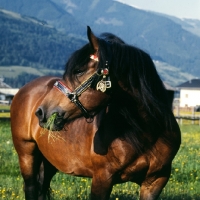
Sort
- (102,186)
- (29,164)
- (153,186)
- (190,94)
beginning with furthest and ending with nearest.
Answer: (190,94) → (29,164) → (153,186) → (102,186)

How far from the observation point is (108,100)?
4.71 metres

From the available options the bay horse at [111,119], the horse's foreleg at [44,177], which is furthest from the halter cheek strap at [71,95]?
the horse's foreleg at [44,177]

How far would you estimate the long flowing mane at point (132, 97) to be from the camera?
15.5 feet

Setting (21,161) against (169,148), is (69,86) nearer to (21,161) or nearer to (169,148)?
(169,148)

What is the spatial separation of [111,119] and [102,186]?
669 millimetres

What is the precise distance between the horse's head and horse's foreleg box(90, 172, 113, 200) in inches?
31.4

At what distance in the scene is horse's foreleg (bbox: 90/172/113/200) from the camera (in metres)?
5.12

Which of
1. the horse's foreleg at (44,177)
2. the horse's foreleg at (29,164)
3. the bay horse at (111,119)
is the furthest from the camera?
the horse's foreleg at (44,177)

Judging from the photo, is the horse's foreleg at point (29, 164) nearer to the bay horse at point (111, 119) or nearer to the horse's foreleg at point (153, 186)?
the bay horse at point (111, 119)

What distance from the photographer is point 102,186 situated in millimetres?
5141

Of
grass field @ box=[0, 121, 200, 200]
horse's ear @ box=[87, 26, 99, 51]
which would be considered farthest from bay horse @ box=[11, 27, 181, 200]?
grass field @ box=[0, 121, 200, 200]

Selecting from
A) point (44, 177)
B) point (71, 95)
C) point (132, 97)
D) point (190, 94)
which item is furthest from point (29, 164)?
point (190, 94)

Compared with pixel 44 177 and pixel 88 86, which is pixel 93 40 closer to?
pixel 88 86

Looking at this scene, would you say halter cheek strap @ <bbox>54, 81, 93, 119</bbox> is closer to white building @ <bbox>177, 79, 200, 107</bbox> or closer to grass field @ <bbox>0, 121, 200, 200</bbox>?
grass field @ <bbox>0, 121, 200, 200</bbox>
